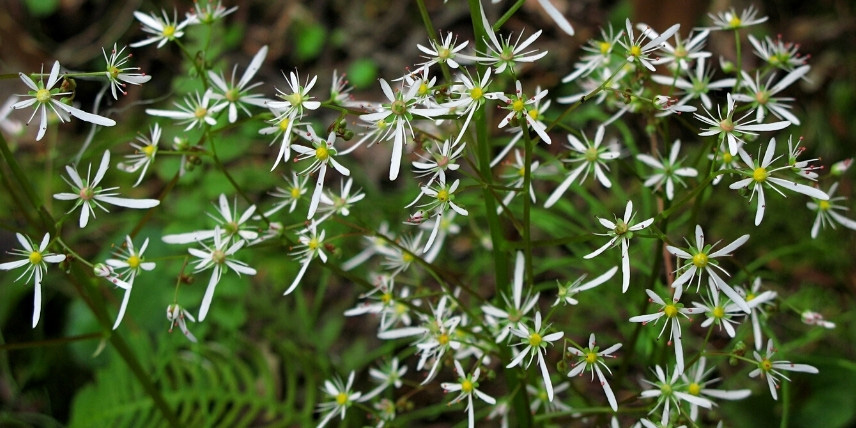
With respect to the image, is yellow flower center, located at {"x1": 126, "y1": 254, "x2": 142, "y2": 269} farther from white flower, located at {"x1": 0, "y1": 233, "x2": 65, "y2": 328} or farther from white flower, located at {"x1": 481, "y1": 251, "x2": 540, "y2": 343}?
white flower, located at {"x1": 481, "y1": 251, "x2": 540, "y2": 343}

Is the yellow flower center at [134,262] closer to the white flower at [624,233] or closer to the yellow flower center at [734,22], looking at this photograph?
the white flower at [624,233]

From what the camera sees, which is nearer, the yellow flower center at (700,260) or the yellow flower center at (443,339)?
the yellow flower center at (700,260)

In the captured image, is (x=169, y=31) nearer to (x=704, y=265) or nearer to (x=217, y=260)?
(x=217, y=260)

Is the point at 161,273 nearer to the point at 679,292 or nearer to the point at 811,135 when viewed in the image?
the point at 679,292

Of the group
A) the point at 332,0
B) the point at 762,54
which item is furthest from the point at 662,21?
the point at 332,0

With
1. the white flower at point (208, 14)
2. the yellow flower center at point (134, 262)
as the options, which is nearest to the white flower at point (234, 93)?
the white flower at point (208, 14)

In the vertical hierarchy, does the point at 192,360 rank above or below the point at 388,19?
below
